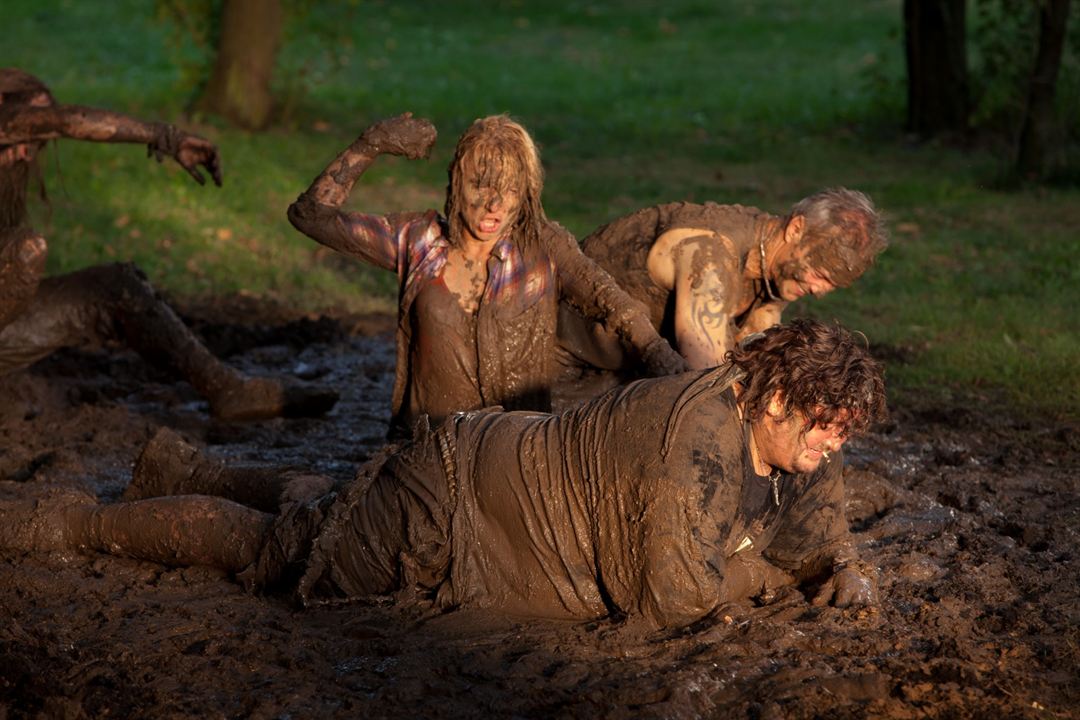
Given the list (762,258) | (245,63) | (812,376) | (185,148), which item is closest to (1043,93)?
(245,63)

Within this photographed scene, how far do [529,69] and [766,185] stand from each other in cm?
767

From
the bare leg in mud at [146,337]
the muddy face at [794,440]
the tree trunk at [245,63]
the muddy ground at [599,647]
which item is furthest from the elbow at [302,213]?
the tree trunk at [245,63]

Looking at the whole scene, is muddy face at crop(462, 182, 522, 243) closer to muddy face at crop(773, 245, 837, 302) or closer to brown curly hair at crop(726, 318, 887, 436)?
muddy face at crop(773, 245, 837, 302)

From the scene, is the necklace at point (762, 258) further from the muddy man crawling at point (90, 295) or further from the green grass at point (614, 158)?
the muddy man crawling at point (90, 295)

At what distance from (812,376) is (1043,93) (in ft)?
32.0

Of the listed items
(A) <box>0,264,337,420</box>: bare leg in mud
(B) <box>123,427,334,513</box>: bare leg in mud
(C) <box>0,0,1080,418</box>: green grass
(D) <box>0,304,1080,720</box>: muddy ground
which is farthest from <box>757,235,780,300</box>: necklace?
(A) <box>0,264,337,420</box>: bare leg in mud

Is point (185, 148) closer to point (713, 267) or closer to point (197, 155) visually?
point (197, 155)

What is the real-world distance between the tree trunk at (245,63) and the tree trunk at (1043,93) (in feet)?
23.0

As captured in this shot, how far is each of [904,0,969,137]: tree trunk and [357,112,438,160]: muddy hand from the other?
10.5 m

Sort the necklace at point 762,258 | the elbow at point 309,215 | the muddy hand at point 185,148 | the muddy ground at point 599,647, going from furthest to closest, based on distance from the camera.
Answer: the muddy hand at point 185,148 → the necklace at point 762,258 → the elbow at point 309,215 → the muddy ground at point 599,647

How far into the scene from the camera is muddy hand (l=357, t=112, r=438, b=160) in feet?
20.6

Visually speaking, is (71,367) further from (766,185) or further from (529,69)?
(529,69)

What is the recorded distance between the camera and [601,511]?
5008mm

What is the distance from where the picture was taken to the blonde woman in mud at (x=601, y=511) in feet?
15.9
